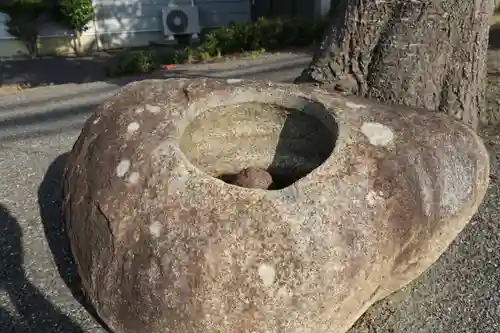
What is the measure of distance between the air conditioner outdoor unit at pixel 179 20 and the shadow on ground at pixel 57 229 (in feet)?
34.0

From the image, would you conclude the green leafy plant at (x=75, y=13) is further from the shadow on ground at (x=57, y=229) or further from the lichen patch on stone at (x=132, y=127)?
the lichen patch on stone at (x=132, y=127)

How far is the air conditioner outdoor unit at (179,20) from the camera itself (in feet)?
44.7

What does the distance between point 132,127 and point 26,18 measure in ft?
39.6

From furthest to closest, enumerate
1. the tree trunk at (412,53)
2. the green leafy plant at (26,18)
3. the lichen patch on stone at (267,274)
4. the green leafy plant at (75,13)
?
the green leafy plant at (75,13)
the green leafy plant at (26,18)
the tree trunk at (412,53)
the lichen patch on stone at (267,274)

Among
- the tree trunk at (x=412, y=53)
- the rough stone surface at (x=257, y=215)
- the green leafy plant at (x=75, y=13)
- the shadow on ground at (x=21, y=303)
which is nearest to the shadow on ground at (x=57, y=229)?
the shadow on ground at (x=21, y=303)

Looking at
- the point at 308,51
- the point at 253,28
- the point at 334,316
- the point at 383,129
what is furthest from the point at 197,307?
the point at 253,28

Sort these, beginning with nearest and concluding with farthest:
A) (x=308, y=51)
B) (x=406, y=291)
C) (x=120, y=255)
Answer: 1. (x=120, y=255)
2. (x=406, y=291)
3. (x=308, y=51)

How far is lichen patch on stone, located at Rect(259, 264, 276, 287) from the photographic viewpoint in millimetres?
1663

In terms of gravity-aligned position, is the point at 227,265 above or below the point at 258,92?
below

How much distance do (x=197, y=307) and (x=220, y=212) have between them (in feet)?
0.98

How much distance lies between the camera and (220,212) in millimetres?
1744

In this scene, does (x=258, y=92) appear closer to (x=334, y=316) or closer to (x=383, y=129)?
(x=383, y=129)

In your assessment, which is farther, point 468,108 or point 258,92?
point 468,108

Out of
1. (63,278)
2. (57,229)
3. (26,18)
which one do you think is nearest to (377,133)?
(63,278)
